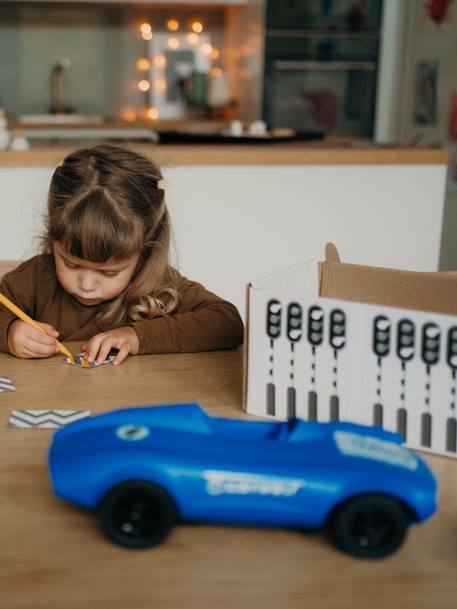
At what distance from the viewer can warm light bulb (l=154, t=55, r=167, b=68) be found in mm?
4773

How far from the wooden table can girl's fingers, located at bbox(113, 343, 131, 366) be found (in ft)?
1.12

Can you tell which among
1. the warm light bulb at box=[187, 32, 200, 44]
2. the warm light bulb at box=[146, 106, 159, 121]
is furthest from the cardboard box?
the warm light bulb at box=[187, 32, 200, 44]

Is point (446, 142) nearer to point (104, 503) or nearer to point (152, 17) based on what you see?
point (152, 17)

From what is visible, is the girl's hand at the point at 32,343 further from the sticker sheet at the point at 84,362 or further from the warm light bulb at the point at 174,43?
the warm light bulb at the point at 174,43

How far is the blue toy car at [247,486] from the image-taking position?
0.59m

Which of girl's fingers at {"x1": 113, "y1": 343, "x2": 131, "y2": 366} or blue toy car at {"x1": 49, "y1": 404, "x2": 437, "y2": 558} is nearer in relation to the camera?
blue toy car at {"x1": 49, "y1": 404, "x2": 437, "y2": 558}

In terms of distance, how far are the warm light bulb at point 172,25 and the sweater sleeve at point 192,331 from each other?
390cm

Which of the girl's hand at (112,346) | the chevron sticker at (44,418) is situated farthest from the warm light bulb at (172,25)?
the chevron sticker at (44,418)

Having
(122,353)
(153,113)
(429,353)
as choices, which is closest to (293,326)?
(429,353)

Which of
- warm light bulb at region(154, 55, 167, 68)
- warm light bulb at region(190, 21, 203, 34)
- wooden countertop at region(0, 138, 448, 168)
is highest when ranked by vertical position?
warm light bulb at region(190, 21, 203, 34)

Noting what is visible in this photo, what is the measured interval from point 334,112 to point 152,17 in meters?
1.28

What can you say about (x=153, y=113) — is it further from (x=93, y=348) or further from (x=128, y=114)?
(x=93, y=348)

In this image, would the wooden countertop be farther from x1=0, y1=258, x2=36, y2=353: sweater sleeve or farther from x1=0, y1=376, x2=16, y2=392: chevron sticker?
x1=0, y1=376, x2=16, y2=392: chevron sticker

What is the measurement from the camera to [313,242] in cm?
262
